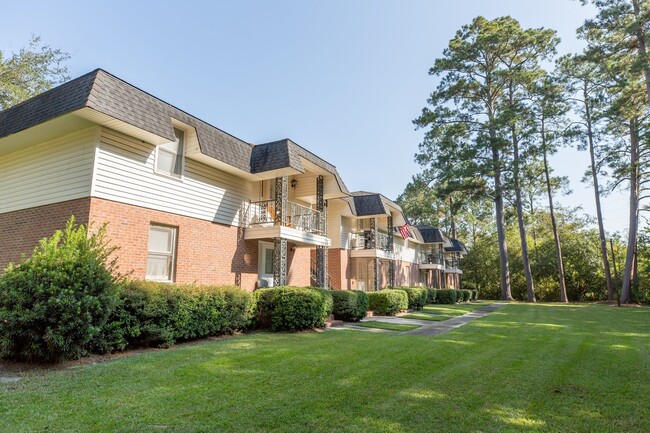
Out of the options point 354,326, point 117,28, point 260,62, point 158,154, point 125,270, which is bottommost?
point 354,326

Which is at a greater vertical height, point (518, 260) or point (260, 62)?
point (260, 62)

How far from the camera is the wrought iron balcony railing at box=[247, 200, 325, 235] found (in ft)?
45.5

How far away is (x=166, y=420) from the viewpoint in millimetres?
3770

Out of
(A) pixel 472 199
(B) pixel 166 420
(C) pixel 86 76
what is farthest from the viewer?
(A) pixel 472 199

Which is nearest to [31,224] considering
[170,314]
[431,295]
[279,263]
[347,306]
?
[170,314]

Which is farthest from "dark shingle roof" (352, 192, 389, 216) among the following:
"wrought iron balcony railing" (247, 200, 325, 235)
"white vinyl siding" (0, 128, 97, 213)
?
"white vinyl siding" (0, 128, 97, 213)

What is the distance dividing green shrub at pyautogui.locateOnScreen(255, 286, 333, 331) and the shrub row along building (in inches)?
83.2

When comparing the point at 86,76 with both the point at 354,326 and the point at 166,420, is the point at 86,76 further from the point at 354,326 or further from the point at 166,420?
the point at 354,326

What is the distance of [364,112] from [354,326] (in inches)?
465

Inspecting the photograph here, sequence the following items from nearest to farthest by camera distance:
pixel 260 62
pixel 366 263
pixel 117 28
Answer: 1. pixel 117 28
2. pixel 260 62
3. pixel 366 263

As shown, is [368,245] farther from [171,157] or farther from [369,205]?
[171,157]

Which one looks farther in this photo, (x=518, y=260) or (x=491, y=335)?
(x=518, y=260)

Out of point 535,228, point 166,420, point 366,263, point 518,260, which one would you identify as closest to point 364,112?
point 366,263

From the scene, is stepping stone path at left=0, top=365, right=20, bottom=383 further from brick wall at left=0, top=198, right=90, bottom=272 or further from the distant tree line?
the distant tree line
